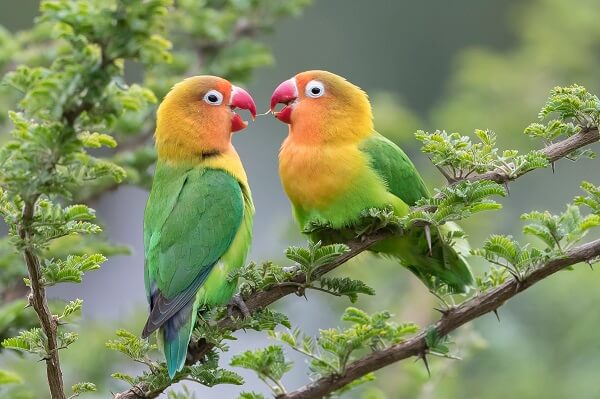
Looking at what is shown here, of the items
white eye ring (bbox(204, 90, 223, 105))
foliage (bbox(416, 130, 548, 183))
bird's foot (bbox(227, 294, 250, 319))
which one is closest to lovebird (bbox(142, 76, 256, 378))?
white eye ring (bbox(204, 90, 223, 105))

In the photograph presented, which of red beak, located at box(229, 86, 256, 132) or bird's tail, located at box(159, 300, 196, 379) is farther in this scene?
red beak, located at box(229, 86, 256, 132)

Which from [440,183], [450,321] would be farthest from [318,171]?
[440,183]

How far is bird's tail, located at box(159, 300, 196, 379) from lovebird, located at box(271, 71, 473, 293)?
2.15 feet

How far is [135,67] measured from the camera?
34.5 ft

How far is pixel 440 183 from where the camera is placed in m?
6.36

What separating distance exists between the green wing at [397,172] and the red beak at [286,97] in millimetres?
397

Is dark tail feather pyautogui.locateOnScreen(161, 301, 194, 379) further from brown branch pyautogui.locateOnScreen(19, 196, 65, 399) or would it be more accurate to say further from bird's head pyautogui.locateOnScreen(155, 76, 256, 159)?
bird's head pyautogui.locateOnScreen(155, 76, 256, 159)

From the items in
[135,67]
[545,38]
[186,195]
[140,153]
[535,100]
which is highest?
[135,67]

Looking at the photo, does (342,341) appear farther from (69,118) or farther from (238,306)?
(69,118)

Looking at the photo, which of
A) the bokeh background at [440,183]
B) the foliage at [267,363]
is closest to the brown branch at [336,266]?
the foliage at [267,363]

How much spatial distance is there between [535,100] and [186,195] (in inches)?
143

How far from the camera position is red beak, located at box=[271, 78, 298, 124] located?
14.1 feet

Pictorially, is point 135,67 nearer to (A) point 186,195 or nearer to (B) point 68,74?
(A) point 186,195

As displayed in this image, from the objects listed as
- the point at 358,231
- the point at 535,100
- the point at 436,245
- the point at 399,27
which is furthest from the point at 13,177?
the point at 399,27
